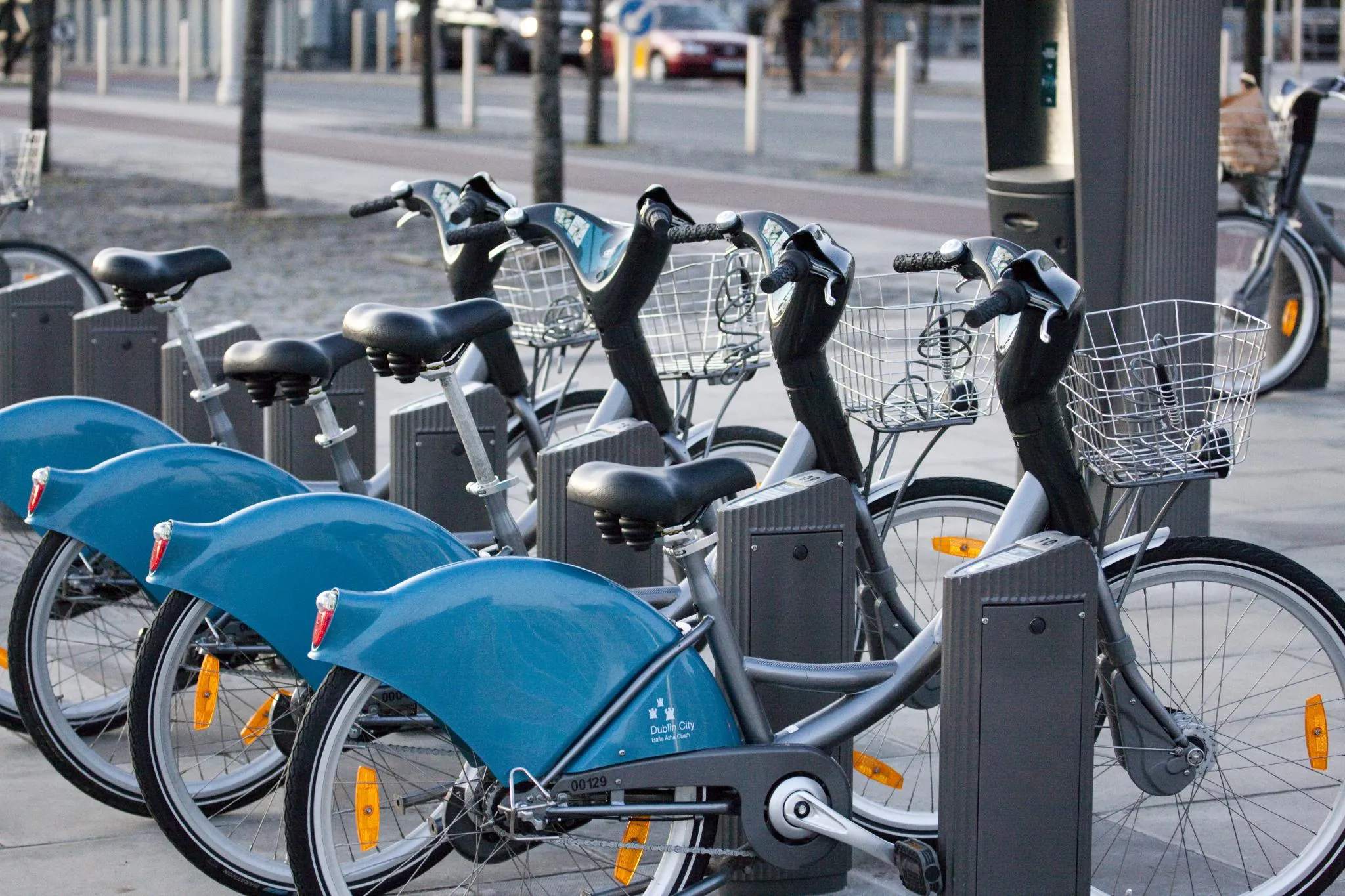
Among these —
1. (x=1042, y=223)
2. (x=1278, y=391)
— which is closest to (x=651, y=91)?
(x=1278, y=391)

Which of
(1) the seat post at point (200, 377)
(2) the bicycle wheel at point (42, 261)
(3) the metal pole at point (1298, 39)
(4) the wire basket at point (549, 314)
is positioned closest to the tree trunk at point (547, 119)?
(2) the bicycle wheel at point (42, 261)

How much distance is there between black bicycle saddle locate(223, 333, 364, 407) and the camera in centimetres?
386

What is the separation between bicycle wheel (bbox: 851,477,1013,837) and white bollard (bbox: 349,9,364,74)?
112 feet

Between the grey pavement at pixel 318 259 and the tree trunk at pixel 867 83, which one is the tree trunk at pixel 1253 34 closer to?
the grey pavement at pixel 318 259

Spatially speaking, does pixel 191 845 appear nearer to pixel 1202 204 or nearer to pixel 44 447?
pixel 44 447

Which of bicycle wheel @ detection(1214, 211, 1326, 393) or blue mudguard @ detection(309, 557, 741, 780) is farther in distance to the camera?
bicycle wheel @ detection(1214, 211, 1326, 393)

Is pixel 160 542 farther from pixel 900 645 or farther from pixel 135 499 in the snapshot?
pixel 900 645

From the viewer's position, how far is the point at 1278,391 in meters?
8.66

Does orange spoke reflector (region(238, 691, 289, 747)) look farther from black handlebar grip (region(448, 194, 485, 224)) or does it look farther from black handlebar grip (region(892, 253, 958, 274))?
black handlebar grip (region(892, 253, 958, 274))

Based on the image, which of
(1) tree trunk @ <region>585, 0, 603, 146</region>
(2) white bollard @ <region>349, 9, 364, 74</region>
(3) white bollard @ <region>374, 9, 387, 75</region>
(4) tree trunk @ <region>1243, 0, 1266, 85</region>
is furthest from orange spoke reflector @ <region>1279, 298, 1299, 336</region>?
(2) white bollard @ <region>349, 9, 364, 74</region>

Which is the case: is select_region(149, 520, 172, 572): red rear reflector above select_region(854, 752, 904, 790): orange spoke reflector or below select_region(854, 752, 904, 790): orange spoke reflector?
above

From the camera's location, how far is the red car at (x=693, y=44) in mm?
31781

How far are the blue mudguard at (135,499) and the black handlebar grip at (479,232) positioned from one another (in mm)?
721

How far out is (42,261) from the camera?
8047 millimetres
